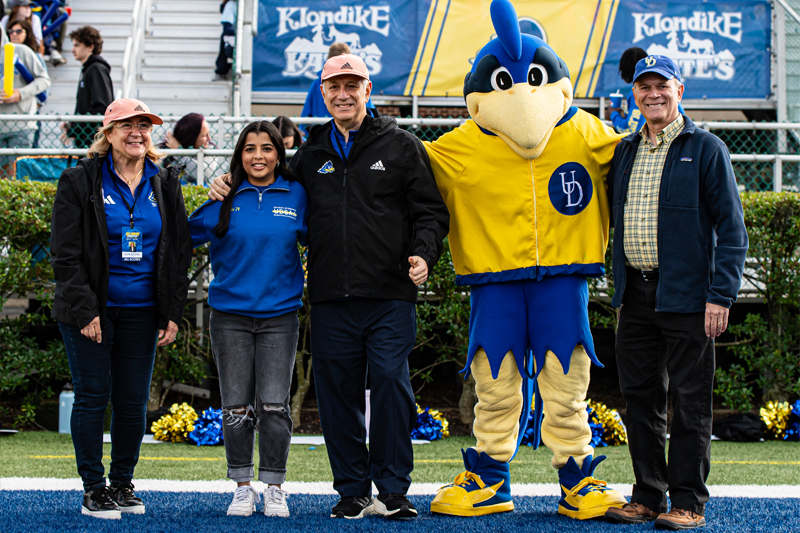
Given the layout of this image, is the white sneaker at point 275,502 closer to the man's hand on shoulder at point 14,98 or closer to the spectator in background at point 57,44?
the man's hand on shoulder at point 14,98

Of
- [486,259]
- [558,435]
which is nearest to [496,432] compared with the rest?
[558,435]

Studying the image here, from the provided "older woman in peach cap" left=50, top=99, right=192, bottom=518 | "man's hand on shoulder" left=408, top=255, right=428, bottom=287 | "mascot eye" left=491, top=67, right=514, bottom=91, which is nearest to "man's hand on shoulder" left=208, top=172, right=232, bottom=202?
"older woman in peach cap" left=50, top=99, right=192, bottom=518

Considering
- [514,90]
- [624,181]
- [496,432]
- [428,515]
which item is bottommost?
[428,515]

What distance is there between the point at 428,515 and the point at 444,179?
1.54 metres

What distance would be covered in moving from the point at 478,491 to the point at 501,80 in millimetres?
1879

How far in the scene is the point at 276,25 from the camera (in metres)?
10.0

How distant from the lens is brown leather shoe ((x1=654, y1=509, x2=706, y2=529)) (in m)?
3.44

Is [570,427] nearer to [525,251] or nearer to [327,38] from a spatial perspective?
[525,251]

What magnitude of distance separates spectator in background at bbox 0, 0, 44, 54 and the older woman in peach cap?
6.15 m

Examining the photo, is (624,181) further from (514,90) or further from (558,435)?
(558,435)

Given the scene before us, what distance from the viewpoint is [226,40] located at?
10836 millimetres

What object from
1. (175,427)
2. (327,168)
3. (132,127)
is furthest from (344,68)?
(175,427)

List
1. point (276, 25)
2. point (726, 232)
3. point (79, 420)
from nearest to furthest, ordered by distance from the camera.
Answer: point (726, 232)
point (79, 420)
point (276, 25)

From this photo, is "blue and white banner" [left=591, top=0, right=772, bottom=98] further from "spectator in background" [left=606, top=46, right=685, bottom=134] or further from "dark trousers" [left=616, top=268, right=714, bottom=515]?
"dark trousers" [left=616, top=268, right=714, bottom=515]
